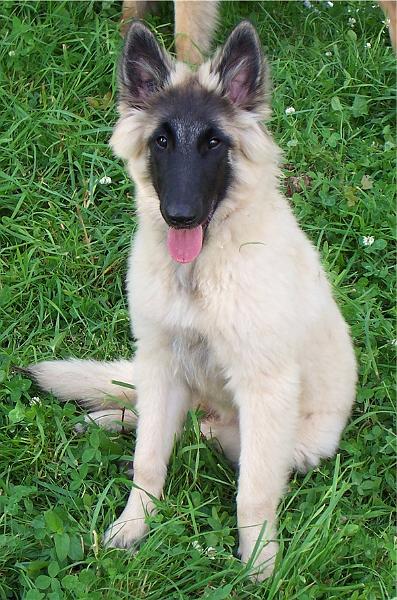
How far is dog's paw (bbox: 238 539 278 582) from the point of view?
8.89ft

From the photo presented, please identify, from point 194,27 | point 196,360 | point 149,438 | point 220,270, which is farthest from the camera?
point 194,27

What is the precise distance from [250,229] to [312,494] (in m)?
1.06

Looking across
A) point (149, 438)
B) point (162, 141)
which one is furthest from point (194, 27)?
point (149, 438)

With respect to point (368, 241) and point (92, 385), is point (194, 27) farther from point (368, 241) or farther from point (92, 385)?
point (92, 385)

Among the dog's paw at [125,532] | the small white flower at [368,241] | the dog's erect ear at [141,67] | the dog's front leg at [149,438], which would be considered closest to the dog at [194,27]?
the small white flower at [368,241]

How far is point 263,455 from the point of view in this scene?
9.05 feet

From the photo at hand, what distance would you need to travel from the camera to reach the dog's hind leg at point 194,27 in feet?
15.9

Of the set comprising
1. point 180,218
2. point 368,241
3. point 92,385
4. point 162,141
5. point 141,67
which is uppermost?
point 141,67

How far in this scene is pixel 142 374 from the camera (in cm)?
298

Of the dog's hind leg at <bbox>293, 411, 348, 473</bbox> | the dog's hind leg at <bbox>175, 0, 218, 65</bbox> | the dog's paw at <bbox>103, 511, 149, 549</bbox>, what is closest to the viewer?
the dog's paw at <bbox>103, 511, 149, 549</bbox>

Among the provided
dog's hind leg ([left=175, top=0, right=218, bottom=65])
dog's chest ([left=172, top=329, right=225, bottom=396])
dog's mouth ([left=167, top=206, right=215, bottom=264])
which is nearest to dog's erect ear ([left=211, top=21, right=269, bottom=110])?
dog's mouth ([left=167, top=206, right=215, bottom=264])

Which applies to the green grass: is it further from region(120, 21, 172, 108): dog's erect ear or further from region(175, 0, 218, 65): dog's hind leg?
region(120, 21, 172, 108): dog's erect ear

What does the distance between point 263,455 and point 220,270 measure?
648 millimetres

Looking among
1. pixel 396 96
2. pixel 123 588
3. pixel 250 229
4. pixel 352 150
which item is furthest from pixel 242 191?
pixel 396 96
